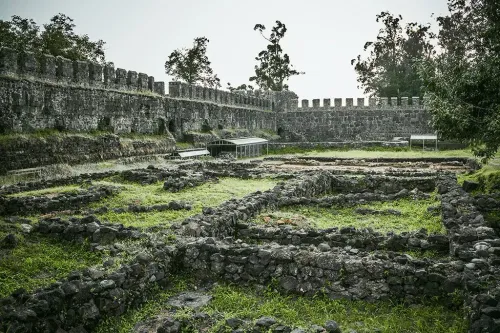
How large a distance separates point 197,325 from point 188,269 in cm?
164

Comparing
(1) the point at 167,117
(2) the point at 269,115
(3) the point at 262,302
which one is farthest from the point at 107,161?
(2) the point at 269,115

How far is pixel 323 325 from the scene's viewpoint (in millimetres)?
5172

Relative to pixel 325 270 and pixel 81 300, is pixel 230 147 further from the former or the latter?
pixel 81 300

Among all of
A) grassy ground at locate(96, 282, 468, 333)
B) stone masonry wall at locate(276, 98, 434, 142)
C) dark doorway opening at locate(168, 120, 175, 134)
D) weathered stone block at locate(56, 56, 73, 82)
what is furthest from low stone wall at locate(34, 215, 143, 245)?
stone masonry wall at locate(276, 98, 434, 142)

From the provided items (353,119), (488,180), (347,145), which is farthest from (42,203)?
(353,119)

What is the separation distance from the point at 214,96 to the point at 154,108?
25.2 ft

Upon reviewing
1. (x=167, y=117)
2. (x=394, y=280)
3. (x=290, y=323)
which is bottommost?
(x=290, y=323)

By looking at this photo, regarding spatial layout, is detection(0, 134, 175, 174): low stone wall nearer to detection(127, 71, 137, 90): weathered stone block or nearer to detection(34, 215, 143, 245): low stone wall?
detection(127, 71, 137, 90): weathered stone block

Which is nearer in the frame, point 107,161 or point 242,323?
point 242,323

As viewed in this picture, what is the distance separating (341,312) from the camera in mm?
5527

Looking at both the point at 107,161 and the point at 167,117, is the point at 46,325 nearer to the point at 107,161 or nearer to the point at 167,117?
the point at 107,161

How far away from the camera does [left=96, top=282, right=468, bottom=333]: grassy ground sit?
5.10m

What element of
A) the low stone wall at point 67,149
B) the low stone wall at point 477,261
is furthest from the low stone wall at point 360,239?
the low stone wall at point 67,149

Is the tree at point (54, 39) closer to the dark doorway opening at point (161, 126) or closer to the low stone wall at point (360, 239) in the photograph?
the dark doorway opening at point (161, 126)
